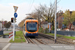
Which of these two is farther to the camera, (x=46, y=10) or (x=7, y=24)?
(x=7, y=24)

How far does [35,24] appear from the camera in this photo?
23094 millimetres

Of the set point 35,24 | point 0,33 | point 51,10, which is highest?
point 51,10

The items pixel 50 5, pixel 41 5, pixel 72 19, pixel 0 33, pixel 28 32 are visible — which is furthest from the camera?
pixel 72 19

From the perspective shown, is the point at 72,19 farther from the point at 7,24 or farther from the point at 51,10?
the point at 7,24

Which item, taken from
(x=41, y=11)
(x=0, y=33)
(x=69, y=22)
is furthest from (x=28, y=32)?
(x=69, y=22)

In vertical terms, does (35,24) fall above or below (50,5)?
below

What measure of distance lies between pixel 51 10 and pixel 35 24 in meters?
19.1

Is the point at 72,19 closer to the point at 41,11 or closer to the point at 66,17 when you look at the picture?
the point at 66,17

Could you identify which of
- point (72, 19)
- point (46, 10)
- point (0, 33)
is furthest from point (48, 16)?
point (72, 19)

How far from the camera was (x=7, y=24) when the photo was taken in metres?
63.7

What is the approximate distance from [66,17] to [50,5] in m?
27.0

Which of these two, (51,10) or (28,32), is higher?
(51,10)

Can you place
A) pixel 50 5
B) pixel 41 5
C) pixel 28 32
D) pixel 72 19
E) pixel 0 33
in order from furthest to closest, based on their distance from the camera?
pixel 72 19 → pixel 41 5 → pixel 50 5 → pixel 0 33 → pixel 28 32

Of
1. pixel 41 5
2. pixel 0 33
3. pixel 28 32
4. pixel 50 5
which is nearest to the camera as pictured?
pixel 28 32
